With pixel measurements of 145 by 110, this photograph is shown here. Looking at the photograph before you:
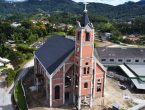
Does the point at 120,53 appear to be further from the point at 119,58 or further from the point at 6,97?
the point at 6,97

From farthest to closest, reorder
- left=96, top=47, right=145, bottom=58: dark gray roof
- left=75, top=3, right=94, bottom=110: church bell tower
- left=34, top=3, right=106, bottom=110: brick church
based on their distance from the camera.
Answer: left=96, top=47, right=145, bottom=58: dark gray roof, left=34, top=3, right=106, bottom=110: brick church, left=75, top=3, right=94, bottom=110: church bell tower

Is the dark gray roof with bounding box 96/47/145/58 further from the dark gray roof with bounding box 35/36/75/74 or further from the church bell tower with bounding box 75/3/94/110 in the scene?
the church bell tower with bounding box 75/3/94/110

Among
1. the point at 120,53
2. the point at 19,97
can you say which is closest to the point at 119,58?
the point at 120,53

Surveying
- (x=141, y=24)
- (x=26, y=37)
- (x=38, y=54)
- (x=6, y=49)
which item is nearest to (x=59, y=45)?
(x=38, y=54)

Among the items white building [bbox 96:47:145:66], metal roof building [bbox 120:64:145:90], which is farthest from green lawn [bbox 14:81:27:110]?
white building [bbox 96:47:145:66]

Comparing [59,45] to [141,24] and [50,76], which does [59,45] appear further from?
[141,24]

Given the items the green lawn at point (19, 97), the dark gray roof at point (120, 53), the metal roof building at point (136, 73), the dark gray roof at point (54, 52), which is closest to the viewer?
the dark gray roof at point (54, 52)

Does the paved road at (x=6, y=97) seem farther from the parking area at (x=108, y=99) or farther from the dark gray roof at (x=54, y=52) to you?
the dark gray roof at (x=54, y=52)

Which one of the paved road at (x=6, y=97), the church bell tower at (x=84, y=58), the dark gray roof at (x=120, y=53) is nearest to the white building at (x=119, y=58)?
the dark gray roof at (x=120, y=53)
